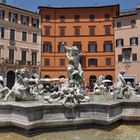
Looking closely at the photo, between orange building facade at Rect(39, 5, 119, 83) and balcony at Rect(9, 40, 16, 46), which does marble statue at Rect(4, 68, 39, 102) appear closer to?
balcony at Rect(9, 40, 16, 46)

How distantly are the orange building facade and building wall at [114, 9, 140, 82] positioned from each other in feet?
5.43

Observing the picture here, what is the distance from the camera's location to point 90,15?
45125mm

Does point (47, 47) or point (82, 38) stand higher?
point (82, 38)

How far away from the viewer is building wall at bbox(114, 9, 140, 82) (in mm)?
39656

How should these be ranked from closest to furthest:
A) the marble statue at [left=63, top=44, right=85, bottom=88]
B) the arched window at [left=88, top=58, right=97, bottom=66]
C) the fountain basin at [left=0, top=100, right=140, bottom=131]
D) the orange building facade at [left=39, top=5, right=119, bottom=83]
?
1. the fountain basin at [left=0, top=100, right=140, bottom=131]
2. the marble statue at [left=63, top=44, right=85, bottom=88]
3. the orange building facade at [left=39, top=5, right=119, bottom=83]
4. the arched window at [left=88, top=58, right=97, bottom=66]

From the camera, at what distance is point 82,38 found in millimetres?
44500

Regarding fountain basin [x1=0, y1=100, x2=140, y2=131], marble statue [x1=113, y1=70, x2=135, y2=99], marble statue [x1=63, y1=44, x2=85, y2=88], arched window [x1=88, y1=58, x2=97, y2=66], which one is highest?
arched window [x1=88, y1=58, x2=97, y2=66]

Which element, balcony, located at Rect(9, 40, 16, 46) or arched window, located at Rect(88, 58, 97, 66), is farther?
arched window, located at Rect(88, 58, 97, 66)

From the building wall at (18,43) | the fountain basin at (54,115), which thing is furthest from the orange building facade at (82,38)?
the fountain basin at (54,115)

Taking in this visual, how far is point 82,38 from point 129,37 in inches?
329

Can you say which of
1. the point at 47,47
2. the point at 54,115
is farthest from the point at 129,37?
the point at 54,115

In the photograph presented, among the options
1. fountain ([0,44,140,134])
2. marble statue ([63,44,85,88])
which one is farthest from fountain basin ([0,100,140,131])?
marble statue ([63,44,85,88])

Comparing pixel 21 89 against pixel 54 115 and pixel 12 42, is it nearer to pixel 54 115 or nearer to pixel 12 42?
pixel 54 115

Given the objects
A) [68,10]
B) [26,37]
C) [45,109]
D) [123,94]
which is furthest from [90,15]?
[45,109]
